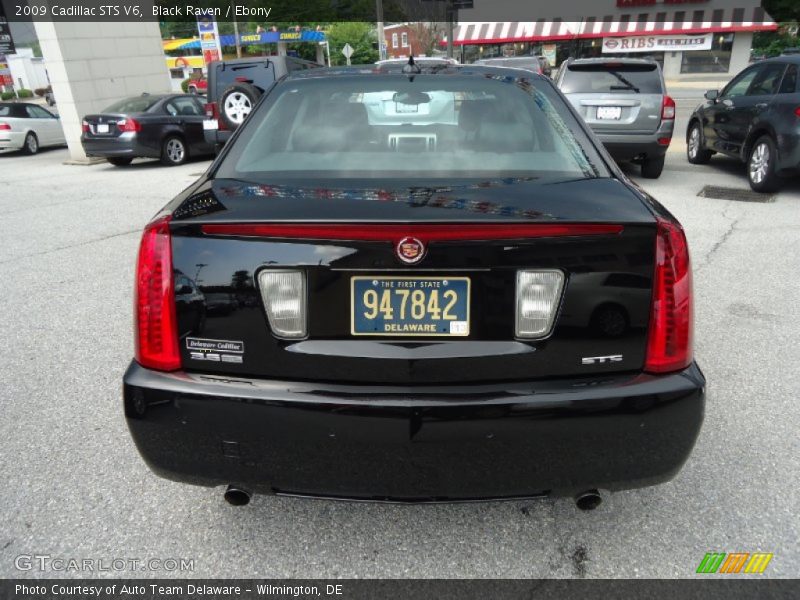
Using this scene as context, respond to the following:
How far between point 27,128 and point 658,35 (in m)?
33.0

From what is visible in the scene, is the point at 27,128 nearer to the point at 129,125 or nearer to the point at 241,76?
the point at 129,125

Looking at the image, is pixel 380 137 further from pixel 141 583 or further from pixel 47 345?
pixel 47 345

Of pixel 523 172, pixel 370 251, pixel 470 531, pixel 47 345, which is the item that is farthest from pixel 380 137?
pixel 47 345

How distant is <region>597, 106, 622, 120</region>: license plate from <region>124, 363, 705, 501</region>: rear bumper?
313 inches

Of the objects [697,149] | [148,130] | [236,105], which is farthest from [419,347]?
[148,130]

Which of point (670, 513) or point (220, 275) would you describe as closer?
point (220, 275)

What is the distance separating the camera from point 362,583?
82.1 inches

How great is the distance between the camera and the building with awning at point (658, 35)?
109 ft

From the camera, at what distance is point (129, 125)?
41.2 ft

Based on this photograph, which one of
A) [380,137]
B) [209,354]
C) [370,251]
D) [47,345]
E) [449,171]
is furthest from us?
[47,345]

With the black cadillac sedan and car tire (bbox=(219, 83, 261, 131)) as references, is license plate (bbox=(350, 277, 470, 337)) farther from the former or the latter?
car tire (bbox=(219, 83, 261, 131))

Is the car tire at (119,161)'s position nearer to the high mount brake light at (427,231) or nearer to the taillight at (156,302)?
the taillight at (156,302)

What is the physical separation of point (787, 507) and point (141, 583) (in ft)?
8.15

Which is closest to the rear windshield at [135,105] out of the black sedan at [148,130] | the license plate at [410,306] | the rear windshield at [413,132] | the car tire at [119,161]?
the black sedan at [148,130]
